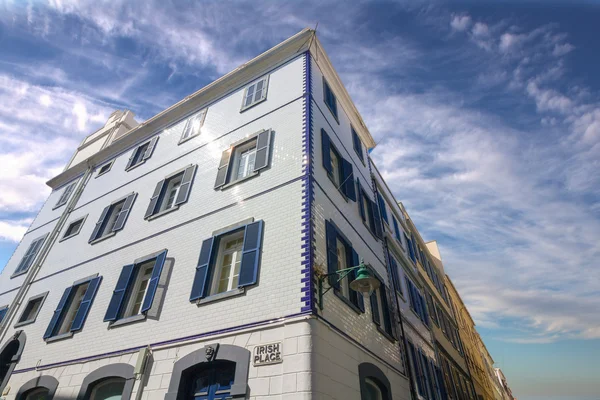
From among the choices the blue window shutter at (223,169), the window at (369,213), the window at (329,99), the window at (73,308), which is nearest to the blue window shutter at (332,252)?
the window at (369,213)

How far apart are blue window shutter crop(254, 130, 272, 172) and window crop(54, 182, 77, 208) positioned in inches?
483

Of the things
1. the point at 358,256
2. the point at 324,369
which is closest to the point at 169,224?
the point at 358,256

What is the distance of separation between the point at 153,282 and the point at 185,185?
3328mm

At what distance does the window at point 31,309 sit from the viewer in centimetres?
1105

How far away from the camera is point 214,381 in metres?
5.99

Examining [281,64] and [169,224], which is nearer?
[169,224]

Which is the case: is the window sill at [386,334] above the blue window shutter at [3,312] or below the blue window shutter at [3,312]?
below

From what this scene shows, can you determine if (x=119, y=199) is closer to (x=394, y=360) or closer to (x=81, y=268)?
(x=81, y=268)

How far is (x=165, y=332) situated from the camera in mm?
7125

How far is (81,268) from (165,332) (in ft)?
19.3

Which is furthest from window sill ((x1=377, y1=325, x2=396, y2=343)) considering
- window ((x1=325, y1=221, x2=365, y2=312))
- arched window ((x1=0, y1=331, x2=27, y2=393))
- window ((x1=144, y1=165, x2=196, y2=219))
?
arched window ((x1=0, y1=331, x2=27, y2=393))

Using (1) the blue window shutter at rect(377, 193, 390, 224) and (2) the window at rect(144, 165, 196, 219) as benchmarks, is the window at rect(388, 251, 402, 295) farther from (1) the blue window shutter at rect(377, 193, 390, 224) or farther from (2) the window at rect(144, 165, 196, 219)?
(2) the window at rect(144, 165, 196, 219)

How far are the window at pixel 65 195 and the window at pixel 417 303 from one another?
1672cm

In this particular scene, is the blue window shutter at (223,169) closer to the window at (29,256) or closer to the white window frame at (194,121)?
the white window frame at (194,121)
